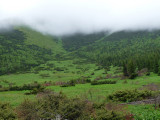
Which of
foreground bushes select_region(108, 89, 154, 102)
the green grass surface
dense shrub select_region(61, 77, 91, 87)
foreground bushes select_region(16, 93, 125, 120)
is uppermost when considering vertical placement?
foreground bushes select_region(16, 93, 125, 120)

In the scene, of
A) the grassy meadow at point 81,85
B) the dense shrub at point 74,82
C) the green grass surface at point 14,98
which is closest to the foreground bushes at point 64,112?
the grassy meadow at point 81,85

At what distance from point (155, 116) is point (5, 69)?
413 ft

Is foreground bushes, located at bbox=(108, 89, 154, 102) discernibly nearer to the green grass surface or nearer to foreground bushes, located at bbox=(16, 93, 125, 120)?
foreground bushes, located at bbox=(16, 93, 125, 120)

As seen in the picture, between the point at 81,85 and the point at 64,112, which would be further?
the point at 81,85

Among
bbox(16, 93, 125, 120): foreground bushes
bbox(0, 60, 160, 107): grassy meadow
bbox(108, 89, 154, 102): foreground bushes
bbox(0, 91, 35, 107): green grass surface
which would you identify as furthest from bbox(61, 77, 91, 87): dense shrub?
bbox(16, 93, 125, 120): foreground bushes

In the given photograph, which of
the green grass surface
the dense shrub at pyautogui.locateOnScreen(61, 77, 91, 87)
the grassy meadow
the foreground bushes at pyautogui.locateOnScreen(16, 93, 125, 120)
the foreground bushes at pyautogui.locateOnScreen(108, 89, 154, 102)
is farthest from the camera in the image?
the dense shrub at pyautogui.locateOnScreen(61, 77, 91, 87)

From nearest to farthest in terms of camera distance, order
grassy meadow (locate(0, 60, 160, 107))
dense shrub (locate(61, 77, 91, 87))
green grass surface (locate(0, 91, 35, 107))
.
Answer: green grass surface (locate(0, 91, 35, 107)) < grassy meadow (locate(0, 60, 160, 107)) < dense shrub (locate(61, 77, 91, 87))

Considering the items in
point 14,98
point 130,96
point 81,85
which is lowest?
point 81,85

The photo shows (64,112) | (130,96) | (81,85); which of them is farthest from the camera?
(81,85)

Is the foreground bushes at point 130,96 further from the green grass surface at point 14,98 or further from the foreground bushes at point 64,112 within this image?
A: the green grass surface at point 14,98

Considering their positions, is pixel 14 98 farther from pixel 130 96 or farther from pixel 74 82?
pixel 74 82

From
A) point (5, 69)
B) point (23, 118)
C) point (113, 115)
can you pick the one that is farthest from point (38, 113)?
point (5, 69)

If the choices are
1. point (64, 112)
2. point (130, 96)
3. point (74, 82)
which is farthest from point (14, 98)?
point (74, 82)

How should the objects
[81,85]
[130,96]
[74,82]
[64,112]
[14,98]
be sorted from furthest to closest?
1. [74,82]
2. [81,85]
3. [14,98]
4. [130,96]
5. [64,112]
